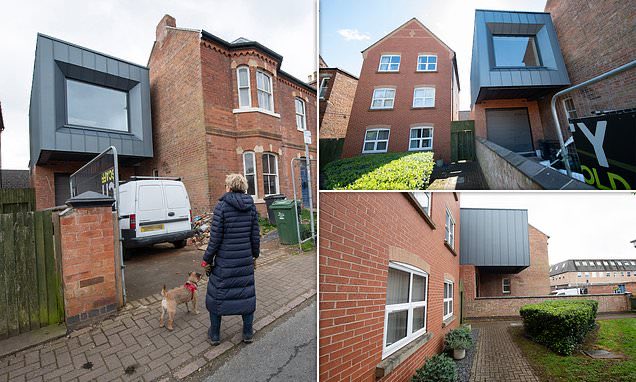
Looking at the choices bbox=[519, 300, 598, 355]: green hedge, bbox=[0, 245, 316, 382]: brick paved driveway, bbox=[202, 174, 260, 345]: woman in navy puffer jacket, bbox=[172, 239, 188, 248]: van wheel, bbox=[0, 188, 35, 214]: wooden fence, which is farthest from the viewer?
bbox=[0, 188, 35, 214]: wooden fence

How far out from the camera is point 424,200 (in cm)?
144

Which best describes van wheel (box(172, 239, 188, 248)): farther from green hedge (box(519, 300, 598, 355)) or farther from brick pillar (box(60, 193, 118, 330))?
green hedge (box(519, 300, 598, 355))

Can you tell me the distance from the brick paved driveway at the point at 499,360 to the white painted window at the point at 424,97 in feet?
5.99

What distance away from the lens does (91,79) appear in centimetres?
827

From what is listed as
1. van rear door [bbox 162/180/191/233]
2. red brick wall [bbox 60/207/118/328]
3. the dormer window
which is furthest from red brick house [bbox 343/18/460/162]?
the dormer window

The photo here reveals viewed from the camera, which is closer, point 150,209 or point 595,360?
point 595,360

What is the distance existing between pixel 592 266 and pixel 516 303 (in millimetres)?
572

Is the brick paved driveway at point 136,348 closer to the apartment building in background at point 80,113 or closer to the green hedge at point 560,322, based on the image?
the green hedge at point 560,322

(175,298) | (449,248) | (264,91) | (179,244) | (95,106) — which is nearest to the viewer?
(449,248)

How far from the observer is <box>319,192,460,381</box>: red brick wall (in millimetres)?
1075

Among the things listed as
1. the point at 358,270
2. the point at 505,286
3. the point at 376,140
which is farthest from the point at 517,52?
the point at 505,286

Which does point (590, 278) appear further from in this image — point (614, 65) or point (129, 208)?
point (129, 208)

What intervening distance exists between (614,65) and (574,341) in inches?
81.0

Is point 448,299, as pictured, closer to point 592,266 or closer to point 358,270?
point 592,266
